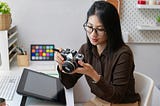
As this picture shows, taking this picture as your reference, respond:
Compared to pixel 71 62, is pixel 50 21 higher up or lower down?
higher up

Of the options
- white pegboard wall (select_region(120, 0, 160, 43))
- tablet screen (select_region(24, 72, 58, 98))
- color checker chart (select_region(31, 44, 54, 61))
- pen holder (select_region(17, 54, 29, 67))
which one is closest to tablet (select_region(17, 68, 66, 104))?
tablet screen (select_region(24, 72, 58, 98))

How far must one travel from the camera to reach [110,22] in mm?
1205

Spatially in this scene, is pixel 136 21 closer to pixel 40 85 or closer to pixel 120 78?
pixel 120 78

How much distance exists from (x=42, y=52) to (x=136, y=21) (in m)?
0.82

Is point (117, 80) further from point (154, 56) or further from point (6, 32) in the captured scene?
point (154, 56)

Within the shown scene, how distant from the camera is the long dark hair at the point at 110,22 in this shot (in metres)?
1.20

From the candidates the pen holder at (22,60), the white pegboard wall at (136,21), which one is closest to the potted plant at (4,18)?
the pen holder at (22,60)

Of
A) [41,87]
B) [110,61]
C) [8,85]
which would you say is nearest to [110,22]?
[110,61]

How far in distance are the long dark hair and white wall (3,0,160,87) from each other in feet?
2.39

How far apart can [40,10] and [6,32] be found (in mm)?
421

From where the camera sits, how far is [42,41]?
2.00 metres

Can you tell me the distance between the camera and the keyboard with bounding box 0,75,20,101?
47.4 inches

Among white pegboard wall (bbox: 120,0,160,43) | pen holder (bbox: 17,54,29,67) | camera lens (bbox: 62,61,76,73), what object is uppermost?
white pegboard wall (bbox: 120,0,160,43)

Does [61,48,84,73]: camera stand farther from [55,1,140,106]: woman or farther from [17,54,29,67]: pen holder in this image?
[17,54,29,67]: pen holder
